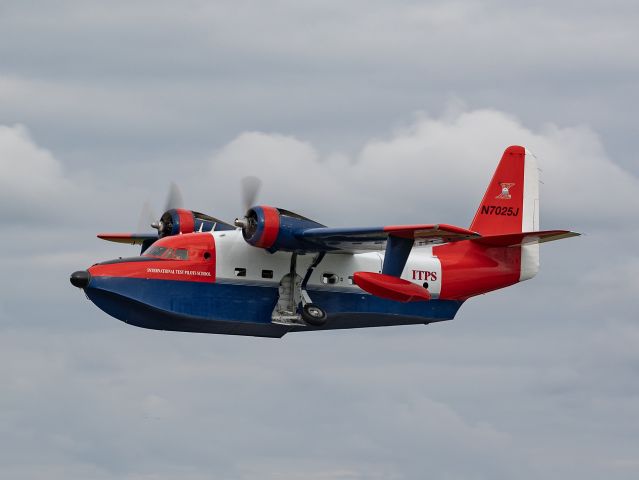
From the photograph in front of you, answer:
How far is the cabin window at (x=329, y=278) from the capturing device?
33844 millimetres

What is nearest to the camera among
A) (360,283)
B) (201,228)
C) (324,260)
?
(360,283)

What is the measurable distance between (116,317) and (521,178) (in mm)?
12246

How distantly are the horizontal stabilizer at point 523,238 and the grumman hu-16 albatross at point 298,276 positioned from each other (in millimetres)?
38

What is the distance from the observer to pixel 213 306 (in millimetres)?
32812

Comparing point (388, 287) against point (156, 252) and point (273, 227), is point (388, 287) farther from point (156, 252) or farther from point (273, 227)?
point (156, 252)

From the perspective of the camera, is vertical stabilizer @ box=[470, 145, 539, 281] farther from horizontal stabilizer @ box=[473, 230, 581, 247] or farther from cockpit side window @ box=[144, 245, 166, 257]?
cockpit side window @ box=[144, 245, 166, 257]

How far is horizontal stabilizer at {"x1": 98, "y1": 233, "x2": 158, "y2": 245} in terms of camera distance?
3850 centimetres

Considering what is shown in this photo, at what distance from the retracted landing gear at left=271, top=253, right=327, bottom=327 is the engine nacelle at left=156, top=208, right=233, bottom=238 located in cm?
433

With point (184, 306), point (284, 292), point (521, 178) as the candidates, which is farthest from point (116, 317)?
point (521, 178)

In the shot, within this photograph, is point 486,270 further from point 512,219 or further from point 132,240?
point 132,240

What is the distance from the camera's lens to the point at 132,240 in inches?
1535

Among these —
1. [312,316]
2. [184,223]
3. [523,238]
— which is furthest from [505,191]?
[184,223]

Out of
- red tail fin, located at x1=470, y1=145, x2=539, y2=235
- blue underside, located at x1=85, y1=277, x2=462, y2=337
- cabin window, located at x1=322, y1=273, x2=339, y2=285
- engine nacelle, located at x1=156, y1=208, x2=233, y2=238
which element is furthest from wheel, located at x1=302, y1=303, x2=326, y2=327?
red tail fin, located at x1=470, y1=145, x2=539, y2=235

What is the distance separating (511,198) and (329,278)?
6470 millimetres
